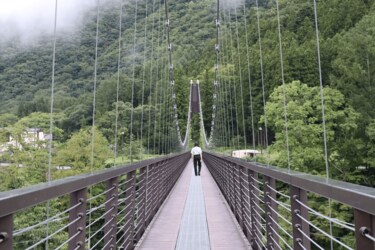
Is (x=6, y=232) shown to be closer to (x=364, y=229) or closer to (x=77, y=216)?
(x=77, y=216)

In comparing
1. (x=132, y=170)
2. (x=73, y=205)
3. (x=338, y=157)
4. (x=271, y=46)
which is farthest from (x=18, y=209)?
(x=338, y=157)

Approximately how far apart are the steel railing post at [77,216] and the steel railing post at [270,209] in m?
1.10

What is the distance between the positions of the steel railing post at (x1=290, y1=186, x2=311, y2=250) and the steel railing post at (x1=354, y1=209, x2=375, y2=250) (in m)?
0.66

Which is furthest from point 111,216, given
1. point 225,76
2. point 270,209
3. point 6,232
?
point 225,76

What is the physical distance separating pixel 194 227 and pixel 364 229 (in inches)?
123

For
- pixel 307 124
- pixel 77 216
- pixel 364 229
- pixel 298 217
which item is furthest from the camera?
pixel 307 124

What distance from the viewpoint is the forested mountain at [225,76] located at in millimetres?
2945

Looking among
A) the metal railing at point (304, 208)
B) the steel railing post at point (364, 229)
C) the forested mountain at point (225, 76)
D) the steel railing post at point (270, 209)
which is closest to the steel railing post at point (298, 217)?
the metal railing at point (304, 208)

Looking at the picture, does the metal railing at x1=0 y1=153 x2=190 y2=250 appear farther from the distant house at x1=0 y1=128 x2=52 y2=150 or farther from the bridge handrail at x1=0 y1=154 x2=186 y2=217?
the distant house at x1=0 y1=128 x2=52 y2=150

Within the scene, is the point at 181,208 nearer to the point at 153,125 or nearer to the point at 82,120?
the point at 82,120

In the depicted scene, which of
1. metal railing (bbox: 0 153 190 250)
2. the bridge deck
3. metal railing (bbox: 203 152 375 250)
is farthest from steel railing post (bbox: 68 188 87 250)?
the bridge deck

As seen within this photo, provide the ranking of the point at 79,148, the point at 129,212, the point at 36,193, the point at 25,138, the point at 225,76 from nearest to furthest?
1. the point at 36,193
2. the point at 129,212
3. the point at 25,138
4. the point at 79,148
5. the point at 225,76

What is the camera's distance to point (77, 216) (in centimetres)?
161

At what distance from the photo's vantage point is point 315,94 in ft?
62.7
